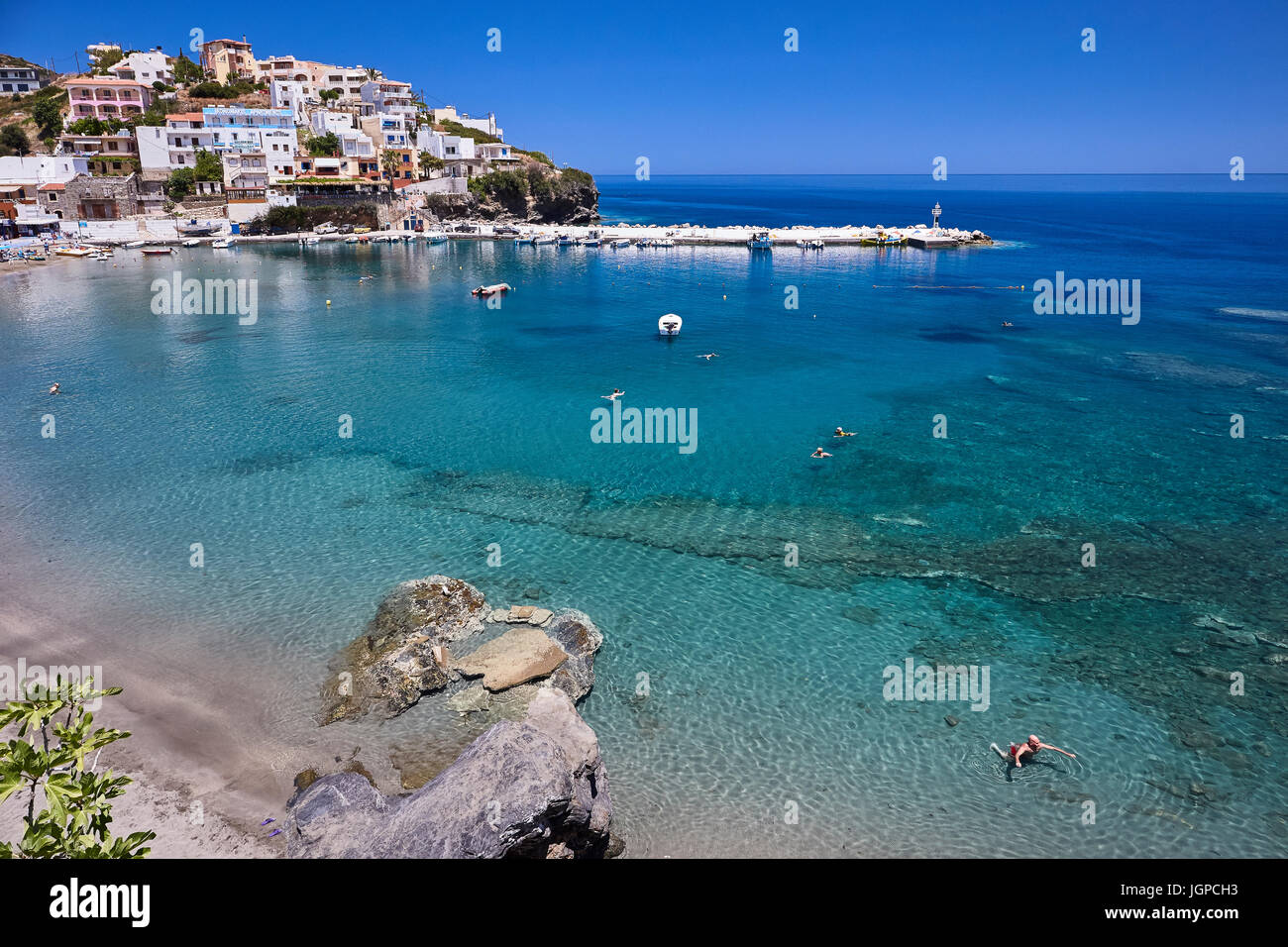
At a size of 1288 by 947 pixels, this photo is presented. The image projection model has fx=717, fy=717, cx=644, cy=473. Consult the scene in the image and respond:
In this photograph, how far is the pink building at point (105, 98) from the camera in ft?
366

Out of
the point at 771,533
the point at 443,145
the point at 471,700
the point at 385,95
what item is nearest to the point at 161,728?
the point at 471,700

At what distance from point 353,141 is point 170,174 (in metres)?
26.1

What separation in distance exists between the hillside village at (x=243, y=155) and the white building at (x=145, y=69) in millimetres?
250

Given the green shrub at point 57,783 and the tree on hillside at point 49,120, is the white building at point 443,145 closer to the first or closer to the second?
the tree on hillside at point 49,120

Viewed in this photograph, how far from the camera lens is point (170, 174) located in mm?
102562

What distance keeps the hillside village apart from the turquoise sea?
51.7 meters

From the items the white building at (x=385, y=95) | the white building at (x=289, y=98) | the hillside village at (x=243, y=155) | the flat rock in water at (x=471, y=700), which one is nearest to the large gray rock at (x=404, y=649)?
the flat rock in water at (x=471, y=700)

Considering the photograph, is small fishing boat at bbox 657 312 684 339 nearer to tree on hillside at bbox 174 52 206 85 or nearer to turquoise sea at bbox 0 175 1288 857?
turquoise sea at bbox 0 175 1288 857

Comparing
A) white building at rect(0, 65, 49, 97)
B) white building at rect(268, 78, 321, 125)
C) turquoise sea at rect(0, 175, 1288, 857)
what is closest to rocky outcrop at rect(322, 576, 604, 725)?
turquoise sea at rect(0, 175, 1288, 857)

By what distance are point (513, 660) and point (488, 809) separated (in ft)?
23.1

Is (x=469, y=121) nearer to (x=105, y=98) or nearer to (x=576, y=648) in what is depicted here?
(x=105, y=98)

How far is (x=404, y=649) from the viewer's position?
17906 mm

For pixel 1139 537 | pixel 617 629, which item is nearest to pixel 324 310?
pixel 617 629
